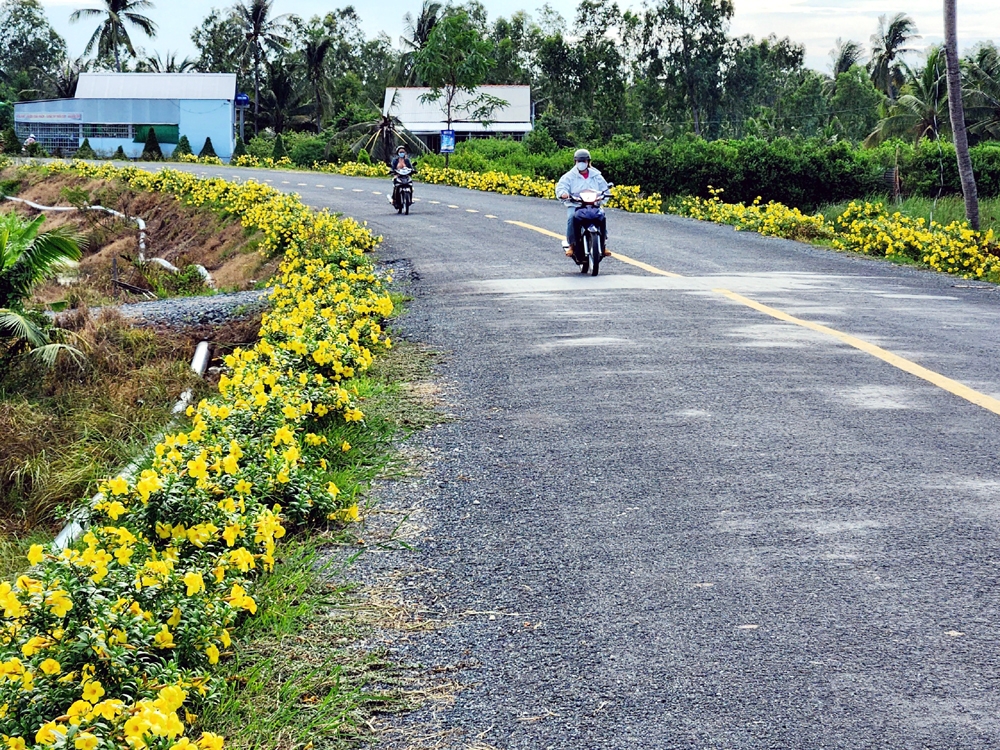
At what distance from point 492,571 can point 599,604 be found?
1.79 feet

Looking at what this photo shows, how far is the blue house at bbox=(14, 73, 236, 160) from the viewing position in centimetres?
6544

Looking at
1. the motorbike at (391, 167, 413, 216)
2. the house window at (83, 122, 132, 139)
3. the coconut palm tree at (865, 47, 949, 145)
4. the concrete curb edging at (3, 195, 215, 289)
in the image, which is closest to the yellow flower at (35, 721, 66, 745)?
the concrete curb edging at (3, 195, 215, 289)

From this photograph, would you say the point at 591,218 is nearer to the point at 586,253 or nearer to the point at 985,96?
the point at 586,253

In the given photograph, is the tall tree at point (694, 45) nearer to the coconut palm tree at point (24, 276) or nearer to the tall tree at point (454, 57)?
the tall tree at point (454, 57)

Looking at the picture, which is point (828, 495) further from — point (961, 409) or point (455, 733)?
point (455, 733)

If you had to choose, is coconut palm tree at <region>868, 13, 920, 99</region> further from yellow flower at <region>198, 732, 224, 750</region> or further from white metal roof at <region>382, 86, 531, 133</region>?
yellow flower at <region>198, 732, 224, 750</region>

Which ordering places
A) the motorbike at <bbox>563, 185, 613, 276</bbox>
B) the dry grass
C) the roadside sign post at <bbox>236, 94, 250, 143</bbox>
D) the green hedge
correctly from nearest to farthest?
the dry grass
the motorbike at <bbox>563, 185, 613, 276</bbox>
the green hedge
the roadside sign post at <bbox>236, 94, 250, 143</bbox>

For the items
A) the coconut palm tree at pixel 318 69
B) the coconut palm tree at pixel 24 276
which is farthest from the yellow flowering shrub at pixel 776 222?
the coconut palm tree at pixel 318 69

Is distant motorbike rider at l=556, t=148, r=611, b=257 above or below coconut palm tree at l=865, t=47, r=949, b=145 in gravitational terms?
below

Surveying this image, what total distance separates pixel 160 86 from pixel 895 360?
63.6 metres

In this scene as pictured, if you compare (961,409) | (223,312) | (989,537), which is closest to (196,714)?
(989,537)

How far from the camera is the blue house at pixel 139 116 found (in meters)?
65.4

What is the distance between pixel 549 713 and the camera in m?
3.51

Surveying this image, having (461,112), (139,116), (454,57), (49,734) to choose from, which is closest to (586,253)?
(49,734)
